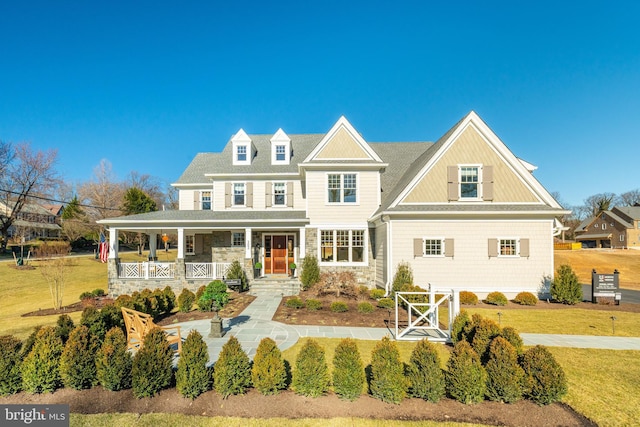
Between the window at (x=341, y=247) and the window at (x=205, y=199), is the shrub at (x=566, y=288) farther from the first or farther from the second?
the window at (x=205, y=199)

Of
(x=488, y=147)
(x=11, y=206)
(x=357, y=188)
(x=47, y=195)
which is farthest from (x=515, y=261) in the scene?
(x=11, y=206)

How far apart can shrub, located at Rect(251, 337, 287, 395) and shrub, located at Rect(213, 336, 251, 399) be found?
0.17m

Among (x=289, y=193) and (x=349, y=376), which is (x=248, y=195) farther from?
(x=349, y=376)

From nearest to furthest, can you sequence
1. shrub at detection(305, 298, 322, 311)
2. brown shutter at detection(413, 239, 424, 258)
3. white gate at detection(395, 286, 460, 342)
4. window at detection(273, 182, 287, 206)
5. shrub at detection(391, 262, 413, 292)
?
white gate at detection(395, 286, 460, 342) < shrub at detection(305, 298, 322, 311) < shrub at detection(391, 262, 413, 292) < brown shutter at detection(413, 239, 424, 258) < window at detection(273, 182, 287, 206)

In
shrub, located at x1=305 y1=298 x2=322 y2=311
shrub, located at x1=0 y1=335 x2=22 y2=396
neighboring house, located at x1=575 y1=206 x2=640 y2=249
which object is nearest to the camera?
shrub, located at x1=0 y1=335 x2=22 y2=396

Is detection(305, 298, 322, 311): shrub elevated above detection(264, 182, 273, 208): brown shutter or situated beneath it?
situated beneath

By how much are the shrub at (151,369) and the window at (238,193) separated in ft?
43.9

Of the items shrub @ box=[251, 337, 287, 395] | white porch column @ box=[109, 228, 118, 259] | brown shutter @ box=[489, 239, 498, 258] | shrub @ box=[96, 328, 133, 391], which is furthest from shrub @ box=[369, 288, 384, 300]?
white porch column @ box=[109, 228, 118, 259]

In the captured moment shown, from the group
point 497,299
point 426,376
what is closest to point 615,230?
point 497,299

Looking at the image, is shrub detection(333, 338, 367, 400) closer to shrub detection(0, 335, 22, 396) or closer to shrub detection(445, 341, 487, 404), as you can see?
shrub detection(445, 341, 487, 404)

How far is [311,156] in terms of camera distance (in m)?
16.2

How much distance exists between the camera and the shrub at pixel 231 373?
4.99 m

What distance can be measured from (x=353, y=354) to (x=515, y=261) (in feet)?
41.2

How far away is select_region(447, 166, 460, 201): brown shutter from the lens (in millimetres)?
14414
